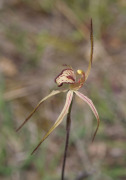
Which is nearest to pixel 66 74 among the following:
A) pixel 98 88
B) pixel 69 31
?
pixel 98 88

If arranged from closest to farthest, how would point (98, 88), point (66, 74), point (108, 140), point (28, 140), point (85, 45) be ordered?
point (66, 74)
point (28, 140)
point (108, 140)
point (98, 88)
point (85, 45)

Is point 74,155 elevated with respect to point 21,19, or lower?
lower

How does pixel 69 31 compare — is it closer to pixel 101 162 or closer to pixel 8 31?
pixel 8 31

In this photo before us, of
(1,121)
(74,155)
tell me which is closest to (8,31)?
(1,121)

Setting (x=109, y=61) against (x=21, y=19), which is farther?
(x=21, y=19)

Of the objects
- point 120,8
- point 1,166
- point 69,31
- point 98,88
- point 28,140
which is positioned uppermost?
point 120,8

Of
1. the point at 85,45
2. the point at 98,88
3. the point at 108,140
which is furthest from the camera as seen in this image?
the point at 85,45
